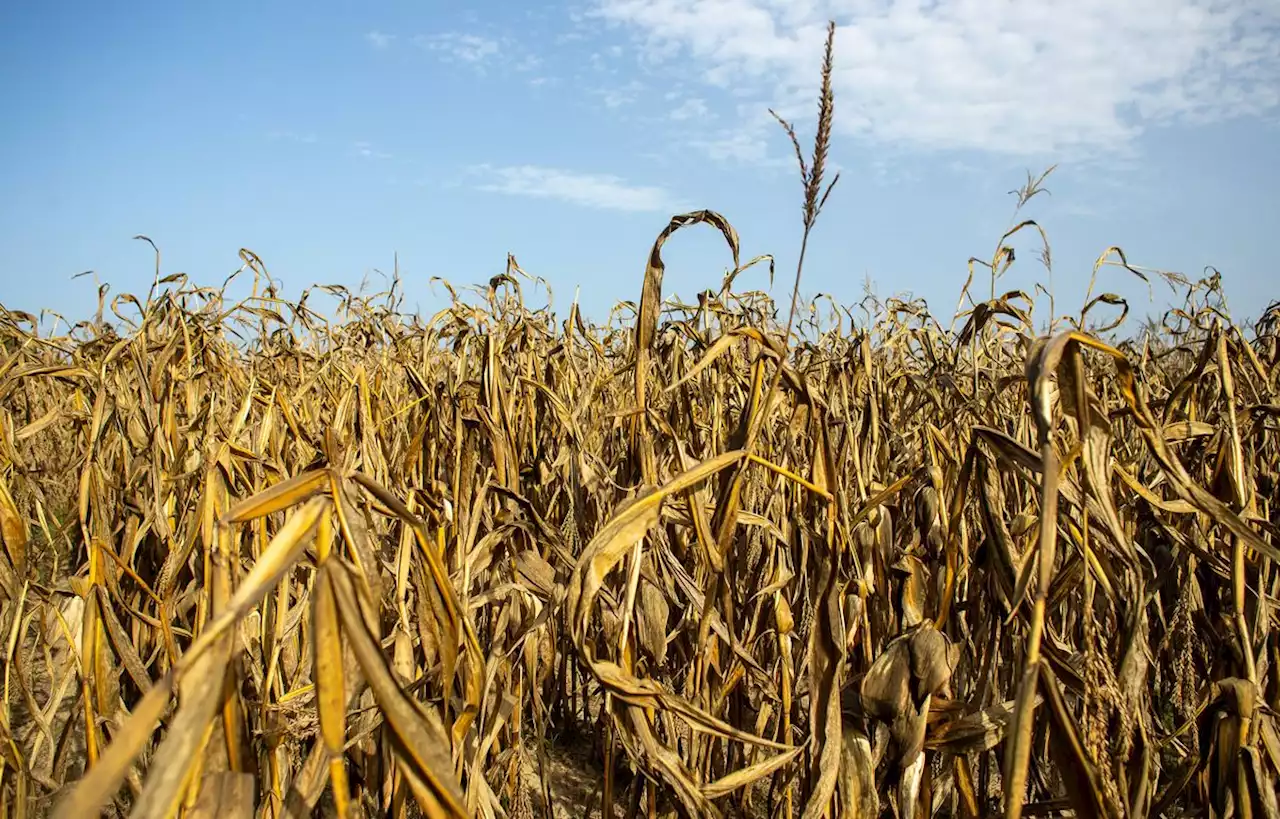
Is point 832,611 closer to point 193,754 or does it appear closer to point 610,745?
point 610,745

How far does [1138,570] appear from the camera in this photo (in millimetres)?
1155

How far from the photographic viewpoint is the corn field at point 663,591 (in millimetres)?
908

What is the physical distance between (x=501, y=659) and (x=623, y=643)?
333 mm

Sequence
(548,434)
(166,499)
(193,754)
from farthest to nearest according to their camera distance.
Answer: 1. (548,434)
2. (166,499)
3. (193,754)

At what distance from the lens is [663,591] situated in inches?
74.0

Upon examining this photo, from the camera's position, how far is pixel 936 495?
1.79 m

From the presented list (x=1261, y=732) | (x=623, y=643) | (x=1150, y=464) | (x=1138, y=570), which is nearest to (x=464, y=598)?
(x=623, y=643)

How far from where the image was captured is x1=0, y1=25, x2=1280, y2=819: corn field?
0.91 metres

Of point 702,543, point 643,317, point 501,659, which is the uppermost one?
point 643,317

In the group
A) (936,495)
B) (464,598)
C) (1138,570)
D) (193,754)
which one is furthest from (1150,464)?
(193,754)

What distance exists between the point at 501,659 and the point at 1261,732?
1386mm

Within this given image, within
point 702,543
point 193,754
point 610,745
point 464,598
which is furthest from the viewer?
point 610,745

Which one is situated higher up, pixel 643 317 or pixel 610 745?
pixel 643 317

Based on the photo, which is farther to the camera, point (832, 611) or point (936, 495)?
point (936, 495)
